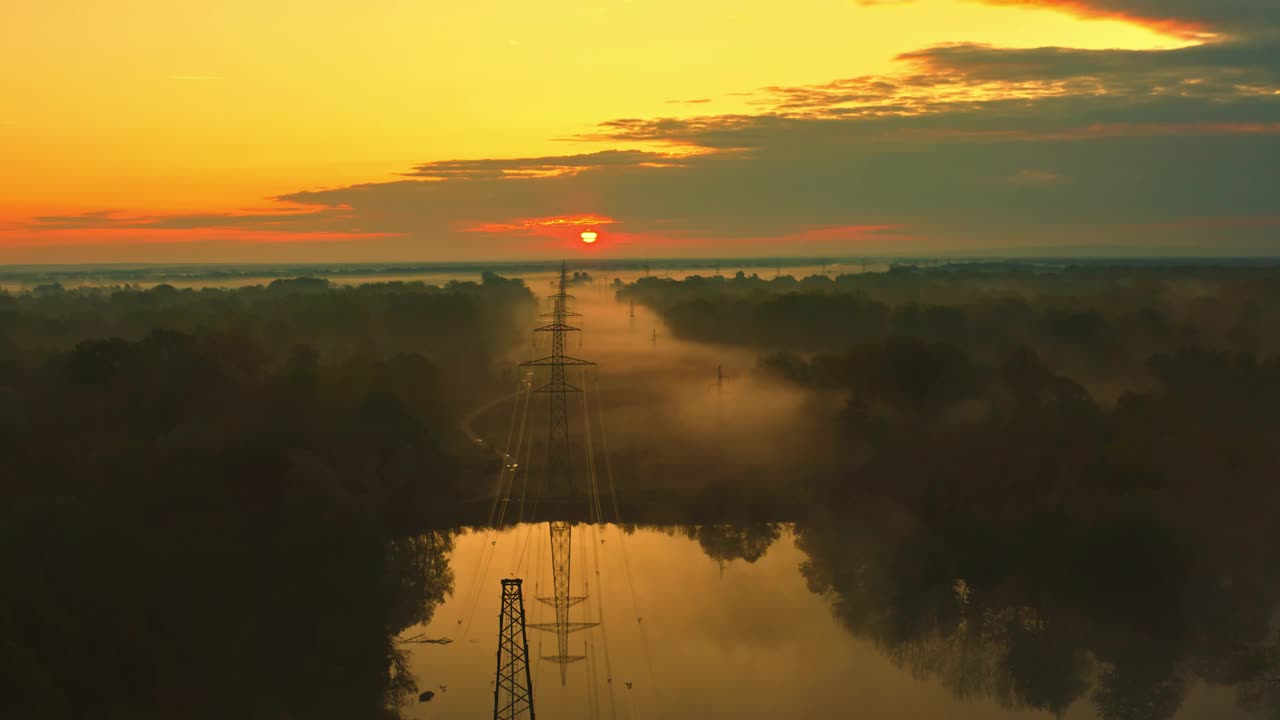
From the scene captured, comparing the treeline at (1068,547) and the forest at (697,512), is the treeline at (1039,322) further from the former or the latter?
the treeline at (1068,547)

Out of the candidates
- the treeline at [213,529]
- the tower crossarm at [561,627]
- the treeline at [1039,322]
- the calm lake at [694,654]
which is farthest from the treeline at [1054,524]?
the treeline at [213,529]

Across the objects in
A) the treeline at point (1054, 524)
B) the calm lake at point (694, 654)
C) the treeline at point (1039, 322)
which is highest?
the treeline at point (1039, 322)

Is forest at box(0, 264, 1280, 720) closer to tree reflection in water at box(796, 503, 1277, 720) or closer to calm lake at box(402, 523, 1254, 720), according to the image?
tree reflection in water at box(796, 503, 1277, 720)

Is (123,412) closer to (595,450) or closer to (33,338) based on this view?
(595,450)

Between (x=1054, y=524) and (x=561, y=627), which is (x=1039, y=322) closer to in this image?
(x=1054, y=524)

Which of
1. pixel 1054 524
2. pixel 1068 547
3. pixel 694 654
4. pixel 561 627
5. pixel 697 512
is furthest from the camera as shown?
pixel 697 512

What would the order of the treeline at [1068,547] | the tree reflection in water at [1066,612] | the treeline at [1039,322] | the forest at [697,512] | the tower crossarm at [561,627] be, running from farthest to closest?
1. the treeline at [1039,322]
2. the tower crossarm at [561,627]
3. the treeline at [1068,547]
4. the tree reflection in water at [1066,612]
5. the forest at [697,512]

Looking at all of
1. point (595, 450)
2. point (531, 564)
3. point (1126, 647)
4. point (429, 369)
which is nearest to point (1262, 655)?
point (1126, 647)

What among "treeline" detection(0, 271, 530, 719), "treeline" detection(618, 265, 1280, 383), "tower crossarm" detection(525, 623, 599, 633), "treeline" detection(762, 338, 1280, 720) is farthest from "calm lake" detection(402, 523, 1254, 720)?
"treeline" detection(618, 265, 1280, 383)

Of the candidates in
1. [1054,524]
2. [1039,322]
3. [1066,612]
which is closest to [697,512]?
[1054,524]
